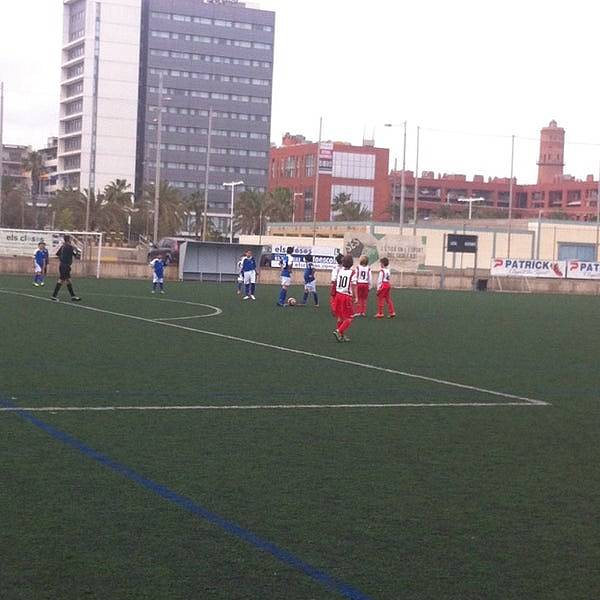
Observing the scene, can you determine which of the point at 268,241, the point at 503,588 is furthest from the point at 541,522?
the point at 268,241

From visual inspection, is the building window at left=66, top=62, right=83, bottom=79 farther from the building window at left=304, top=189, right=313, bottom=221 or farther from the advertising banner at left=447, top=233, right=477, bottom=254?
the advertising banner at left=447, top=233, right=477, bottom=254

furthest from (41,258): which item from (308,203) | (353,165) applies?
(353,165)

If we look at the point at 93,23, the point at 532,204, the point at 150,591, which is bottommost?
the point at 150,591

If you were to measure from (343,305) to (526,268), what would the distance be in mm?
43507

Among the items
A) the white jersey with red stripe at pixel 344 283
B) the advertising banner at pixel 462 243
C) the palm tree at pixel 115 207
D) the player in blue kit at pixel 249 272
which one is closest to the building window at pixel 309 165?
the palm tree at pixel 115 207

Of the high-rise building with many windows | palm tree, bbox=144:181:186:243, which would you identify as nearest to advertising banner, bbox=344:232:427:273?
palm tree, bbox=144:181:186:243

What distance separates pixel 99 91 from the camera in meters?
140

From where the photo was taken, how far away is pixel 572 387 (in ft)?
51.4

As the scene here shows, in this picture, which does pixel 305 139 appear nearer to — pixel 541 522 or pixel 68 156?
pixel 68 156

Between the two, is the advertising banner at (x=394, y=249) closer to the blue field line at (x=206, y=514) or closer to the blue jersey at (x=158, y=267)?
the blue jersey at (x=158, y=267)

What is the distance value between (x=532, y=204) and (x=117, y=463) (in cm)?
16899

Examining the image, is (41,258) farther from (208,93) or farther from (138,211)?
(208,93)

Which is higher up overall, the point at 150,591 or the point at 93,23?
the point at 93,23

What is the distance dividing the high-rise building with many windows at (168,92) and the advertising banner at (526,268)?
77353 millimetres
